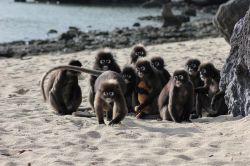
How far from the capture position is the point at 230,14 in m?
14.0

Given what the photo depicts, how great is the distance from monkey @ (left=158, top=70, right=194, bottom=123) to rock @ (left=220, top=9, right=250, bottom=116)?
2.07 ft

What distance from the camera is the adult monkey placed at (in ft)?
34.4

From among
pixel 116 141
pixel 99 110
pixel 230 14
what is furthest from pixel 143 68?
pixel 230 14

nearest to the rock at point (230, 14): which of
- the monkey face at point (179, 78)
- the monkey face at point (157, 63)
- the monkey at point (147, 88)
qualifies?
the monkey face at point (157, 63)

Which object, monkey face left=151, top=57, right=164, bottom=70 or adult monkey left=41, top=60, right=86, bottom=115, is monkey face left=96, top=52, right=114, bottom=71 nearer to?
adult monkey left=41, top=60, right=86, bottom=115

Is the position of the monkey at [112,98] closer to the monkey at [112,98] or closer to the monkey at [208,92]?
the monkey at [112,98]

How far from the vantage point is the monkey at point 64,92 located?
10.5 meters

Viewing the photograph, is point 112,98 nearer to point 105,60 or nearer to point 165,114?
point 165,114

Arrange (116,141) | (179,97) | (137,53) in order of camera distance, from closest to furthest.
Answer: (116,141) → (179,97) → (137,53)

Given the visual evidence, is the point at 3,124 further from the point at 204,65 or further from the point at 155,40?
the point at 155,40

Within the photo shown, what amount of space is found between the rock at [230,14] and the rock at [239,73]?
411cm

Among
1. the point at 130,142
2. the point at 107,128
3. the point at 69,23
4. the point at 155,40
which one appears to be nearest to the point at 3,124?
the point at 107,128

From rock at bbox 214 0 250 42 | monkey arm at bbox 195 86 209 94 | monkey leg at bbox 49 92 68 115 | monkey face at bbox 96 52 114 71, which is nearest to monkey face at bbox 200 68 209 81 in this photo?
monkey arm at bbox 195 86 209 94

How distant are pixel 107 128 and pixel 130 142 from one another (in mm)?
987
